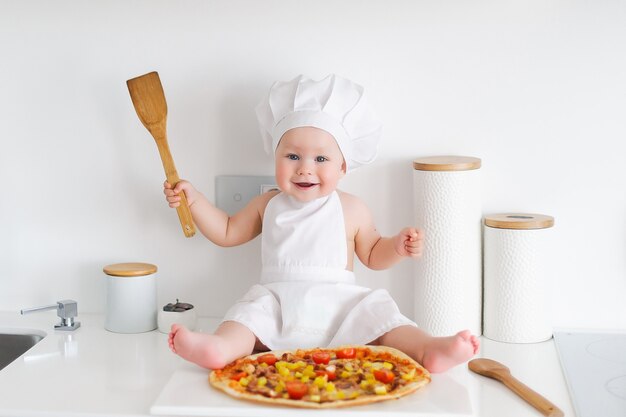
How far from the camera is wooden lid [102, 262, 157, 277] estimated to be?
1.33 meters

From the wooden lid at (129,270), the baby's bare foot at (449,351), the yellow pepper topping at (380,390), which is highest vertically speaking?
the wooden lid at (129,270)

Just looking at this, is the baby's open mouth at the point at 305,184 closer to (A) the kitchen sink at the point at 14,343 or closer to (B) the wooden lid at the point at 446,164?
(B) the wooden lid at the point at 446,164

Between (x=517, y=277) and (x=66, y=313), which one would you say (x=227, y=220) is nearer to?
(x=66, y=313)

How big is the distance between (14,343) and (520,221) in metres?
0.90

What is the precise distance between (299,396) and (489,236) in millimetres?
494

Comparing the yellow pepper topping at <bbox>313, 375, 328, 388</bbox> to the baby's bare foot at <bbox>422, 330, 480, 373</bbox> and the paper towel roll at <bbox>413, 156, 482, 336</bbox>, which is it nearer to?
the baby's bare foot at <bbox>422, 330, 480, 373</bbox>

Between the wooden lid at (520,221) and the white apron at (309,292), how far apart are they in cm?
22

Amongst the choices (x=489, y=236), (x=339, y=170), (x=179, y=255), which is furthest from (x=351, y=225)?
(x=179, y=255)

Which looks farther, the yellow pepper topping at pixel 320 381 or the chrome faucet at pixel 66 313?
the chrome faucet at pixel 66 313

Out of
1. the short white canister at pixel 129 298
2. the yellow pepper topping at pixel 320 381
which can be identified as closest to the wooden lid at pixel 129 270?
the short white canister at pixel 129 298

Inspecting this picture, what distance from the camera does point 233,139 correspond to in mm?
1417

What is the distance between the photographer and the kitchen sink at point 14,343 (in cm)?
138

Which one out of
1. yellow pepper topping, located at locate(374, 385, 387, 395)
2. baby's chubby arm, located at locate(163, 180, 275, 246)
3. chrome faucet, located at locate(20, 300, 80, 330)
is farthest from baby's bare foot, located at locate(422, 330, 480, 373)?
chrome faucet, located at locate(20, 300, 80, 330)

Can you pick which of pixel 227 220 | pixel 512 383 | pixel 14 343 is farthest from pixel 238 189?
pixel 512 383
